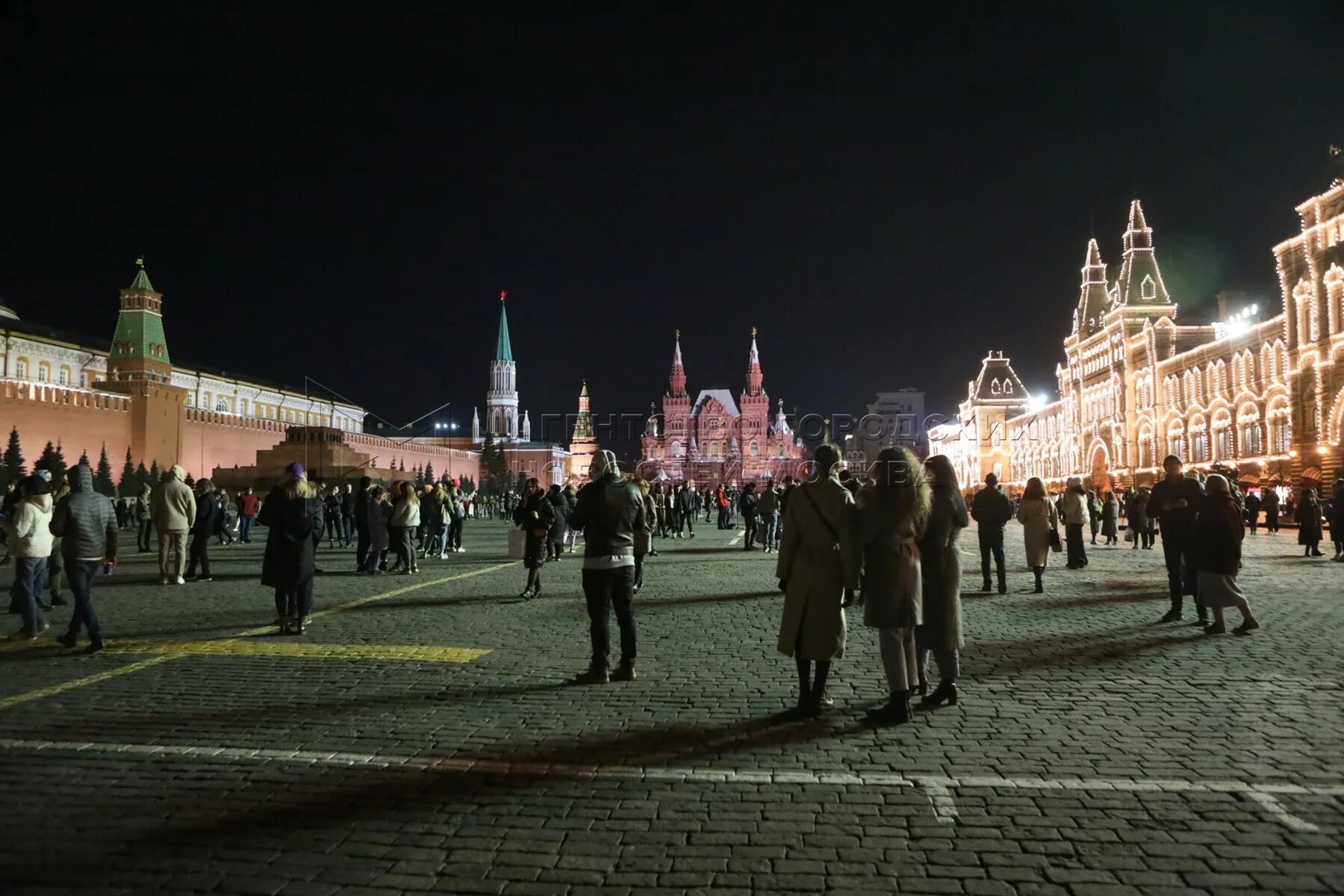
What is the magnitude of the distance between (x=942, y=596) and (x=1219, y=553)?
4.26m

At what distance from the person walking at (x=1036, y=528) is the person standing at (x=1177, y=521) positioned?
2.62 meters

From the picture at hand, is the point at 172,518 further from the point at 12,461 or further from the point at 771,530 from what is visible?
the point at 12,461

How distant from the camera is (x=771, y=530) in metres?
21.2

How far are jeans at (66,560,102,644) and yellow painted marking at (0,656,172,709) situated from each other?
0.66 metres

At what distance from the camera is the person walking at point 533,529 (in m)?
11.8

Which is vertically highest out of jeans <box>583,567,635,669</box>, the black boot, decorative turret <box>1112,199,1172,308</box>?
decorative turret <box>1112,199,1172,308</box>

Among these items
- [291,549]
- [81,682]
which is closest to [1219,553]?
[291,549]

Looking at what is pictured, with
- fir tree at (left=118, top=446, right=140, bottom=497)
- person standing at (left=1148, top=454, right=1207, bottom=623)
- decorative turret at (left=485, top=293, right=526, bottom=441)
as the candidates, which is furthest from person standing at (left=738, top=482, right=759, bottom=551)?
decorative turret at (left=485, top=293, right=526, bottom=441)

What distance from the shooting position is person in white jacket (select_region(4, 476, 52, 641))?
28.2 ft

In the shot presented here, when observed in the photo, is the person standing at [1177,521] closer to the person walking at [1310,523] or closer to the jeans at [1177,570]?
the jeans at [1177,570]

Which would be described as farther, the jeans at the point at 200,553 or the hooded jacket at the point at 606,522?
the jeans at the point at 200,553

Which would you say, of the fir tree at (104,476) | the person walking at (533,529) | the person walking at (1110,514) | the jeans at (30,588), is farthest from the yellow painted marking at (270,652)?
the fir tree at (104,476)

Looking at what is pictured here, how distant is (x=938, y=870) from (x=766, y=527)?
673 inches

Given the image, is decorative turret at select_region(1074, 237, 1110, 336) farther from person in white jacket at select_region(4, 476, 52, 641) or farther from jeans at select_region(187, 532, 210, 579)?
person in white jacket at select_region(4, 476, 52, 641)
